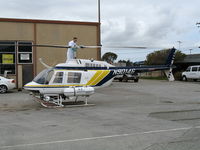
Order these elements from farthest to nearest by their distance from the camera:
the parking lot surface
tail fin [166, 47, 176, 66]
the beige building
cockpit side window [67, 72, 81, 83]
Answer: the beige building → tail fin [166, 47, 176, 66] → cockpit side window [67, 72, 81, 83] → the parking lot surface

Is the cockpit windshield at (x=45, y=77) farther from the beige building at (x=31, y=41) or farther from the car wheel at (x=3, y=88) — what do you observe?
the beige building at (x=31, y=41)

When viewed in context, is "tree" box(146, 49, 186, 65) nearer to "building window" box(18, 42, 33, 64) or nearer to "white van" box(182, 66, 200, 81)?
"white van" box(182, 66, 200, 81)

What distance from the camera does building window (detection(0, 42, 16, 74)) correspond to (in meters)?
22.3

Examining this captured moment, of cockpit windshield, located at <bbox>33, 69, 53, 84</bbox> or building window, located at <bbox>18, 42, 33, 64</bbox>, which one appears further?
building window, located at <bbox>18, 42, 33, 64</bbox>

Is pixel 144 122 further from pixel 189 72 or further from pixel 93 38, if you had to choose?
pixel 189 72

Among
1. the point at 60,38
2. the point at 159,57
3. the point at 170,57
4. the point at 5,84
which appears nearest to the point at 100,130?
the point at 170,57

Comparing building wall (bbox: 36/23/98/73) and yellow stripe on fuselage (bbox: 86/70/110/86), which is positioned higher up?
building wall (bbox: 36/23/98/73)

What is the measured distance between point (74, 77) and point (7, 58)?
11.7m

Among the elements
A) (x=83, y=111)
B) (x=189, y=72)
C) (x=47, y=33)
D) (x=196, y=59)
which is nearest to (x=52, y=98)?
(x=83, y=111)

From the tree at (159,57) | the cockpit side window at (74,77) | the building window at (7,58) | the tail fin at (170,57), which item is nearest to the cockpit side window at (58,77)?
the cockpit side window at (74,77)

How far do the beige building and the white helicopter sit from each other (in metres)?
9.95

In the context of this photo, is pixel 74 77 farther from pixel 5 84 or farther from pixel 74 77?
pixel 5 84

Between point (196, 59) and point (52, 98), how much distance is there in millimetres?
40319

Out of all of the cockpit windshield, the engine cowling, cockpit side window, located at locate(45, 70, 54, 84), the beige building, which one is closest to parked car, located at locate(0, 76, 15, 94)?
the beige building
